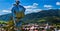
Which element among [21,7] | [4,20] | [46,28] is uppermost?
[21,7]

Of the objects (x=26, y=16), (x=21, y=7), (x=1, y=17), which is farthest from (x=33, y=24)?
(x=1, y=17)

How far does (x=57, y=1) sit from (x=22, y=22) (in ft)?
→ 2.57

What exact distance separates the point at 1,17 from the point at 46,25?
2.88 ft

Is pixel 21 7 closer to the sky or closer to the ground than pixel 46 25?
closer to the sky

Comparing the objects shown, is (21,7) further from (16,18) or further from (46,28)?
(46,28)

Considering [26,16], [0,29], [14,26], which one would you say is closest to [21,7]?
[26,16]

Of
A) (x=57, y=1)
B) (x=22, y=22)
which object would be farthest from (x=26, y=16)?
(x=57, y=1)

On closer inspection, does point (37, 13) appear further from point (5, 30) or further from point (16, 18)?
point (5, 30)

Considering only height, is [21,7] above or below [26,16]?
above

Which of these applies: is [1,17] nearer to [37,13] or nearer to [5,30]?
[5,30]

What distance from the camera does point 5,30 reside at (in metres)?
2.79

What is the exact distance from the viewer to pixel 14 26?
2828 mm

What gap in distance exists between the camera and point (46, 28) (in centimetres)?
285

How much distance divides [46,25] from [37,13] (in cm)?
29
